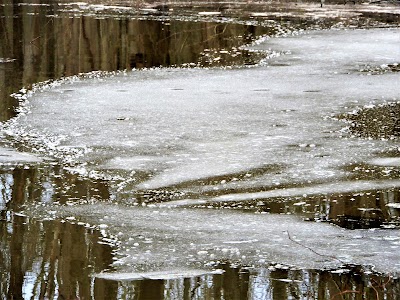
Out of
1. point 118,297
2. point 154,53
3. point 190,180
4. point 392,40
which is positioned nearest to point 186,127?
point 190,180

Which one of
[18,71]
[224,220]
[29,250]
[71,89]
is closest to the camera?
[29,250]

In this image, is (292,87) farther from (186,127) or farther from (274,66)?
(186,127)

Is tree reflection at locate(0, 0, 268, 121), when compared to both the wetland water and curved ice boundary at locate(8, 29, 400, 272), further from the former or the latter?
curved ice boundary at locate(8, 29, 400, 272)

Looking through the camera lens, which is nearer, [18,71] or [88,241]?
[88,241]

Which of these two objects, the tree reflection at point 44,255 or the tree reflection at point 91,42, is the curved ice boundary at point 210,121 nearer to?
the tree reflection at point 91,42

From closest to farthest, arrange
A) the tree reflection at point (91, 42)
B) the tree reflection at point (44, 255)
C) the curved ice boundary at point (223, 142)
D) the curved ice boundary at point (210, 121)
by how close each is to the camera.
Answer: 1. the tree reflection at point (44, 255)
2. the curved ice boundary at point (223, 142)
3. the curved ice boundary at point (210, 121)
4. the tree reflection at point (91, 42)

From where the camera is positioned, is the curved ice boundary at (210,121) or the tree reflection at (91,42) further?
the tree reflection at (91,42)

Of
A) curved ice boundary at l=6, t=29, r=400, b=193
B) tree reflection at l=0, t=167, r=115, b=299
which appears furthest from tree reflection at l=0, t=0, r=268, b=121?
tree reflection at l=0, t=167, r=115, b=299

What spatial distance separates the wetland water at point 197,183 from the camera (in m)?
4.66

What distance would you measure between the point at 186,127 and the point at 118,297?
14.1 feet

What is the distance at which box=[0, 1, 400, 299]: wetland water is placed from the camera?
4664 millimetres

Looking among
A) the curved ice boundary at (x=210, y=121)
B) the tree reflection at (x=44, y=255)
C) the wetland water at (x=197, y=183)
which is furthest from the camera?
the curved ice boundary at (x=210, y=121)

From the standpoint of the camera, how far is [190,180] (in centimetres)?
666

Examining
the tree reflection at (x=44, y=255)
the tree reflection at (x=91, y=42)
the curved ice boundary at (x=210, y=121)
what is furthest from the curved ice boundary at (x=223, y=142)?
the tree reflection at (x=91, y=42)
